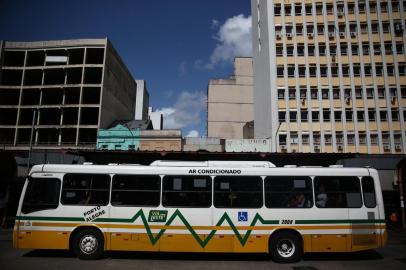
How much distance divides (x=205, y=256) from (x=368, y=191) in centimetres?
642

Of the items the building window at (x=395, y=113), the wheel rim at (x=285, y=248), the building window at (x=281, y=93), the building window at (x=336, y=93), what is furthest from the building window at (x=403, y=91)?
the wheel rim at (x=285, y=248)

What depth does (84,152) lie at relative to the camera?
22.1m

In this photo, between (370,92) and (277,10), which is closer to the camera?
(370,92)

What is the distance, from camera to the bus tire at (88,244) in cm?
1055

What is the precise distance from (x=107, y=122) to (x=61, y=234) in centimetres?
3737

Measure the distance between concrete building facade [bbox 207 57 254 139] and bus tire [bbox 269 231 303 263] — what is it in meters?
53.0

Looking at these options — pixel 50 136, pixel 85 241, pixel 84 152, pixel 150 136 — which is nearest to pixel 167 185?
pixel 85 241

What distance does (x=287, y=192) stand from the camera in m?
10.9

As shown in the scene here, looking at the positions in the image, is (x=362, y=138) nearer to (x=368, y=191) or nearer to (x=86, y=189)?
(x=368, y=191)

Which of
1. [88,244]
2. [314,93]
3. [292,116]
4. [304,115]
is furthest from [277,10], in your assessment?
[88,244]

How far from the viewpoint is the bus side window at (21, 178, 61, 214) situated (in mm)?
10680

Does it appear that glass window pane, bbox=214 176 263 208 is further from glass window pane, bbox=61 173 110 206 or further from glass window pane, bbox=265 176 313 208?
glass window pane, bbox=61 173 110 206

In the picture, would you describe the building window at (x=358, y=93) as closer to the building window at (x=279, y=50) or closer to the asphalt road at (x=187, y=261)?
the building window at (x=279, y=50)

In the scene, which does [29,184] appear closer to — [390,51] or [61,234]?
[61,234]
